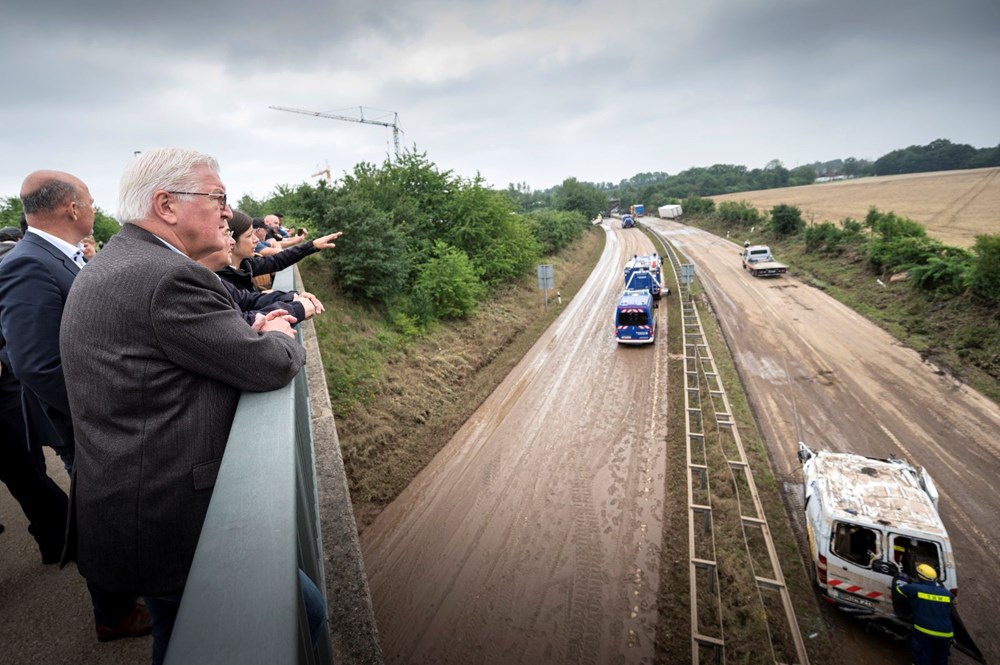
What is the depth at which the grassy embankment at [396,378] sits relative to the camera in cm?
1121

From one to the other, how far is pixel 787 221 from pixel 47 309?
45.1 m

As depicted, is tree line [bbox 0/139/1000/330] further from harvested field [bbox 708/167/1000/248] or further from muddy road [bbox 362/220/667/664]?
harvested field [bbox 708/167/1000/248]

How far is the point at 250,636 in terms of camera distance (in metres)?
0.86

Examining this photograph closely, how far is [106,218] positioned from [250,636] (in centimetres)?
5102

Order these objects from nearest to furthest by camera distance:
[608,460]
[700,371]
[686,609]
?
[686,609] → [608,460] → [700,371]

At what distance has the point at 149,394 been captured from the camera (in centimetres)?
162

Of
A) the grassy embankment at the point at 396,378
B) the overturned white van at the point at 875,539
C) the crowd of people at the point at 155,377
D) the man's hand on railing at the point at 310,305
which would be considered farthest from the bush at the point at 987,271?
the crowd of people at the point at 155,377

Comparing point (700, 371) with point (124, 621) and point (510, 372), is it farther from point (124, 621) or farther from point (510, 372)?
point (124, 621)

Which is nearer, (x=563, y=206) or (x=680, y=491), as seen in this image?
(x=680, y=491)

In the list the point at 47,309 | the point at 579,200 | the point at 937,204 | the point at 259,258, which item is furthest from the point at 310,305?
the point at 937,204

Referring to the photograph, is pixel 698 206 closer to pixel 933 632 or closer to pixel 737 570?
pixel 737 570

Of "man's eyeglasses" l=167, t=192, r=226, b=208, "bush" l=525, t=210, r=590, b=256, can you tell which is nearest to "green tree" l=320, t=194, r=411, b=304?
"man's eyeglasses" l=167, t=192, r=226, b=208

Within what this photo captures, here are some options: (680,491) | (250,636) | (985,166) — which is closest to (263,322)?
(250,636)

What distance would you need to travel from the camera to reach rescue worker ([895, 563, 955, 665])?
588 centimetres
